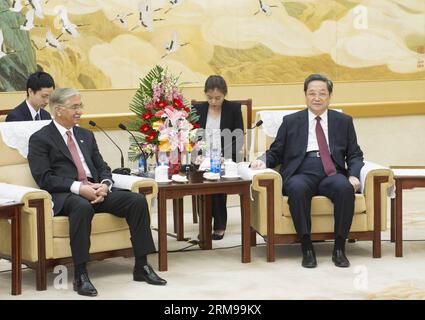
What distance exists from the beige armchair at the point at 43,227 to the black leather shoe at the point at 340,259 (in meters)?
1.38

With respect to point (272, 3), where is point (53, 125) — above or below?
below

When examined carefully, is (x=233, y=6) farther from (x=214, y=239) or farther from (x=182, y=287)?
(x=182, y=287)

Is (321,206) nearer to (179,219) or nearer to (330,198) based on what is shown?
(330,198)

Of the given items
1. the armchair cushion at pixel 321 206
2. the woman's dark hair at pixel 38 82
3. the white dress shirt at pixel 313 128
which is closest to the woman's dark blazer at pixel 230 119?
the white dress shirt at pixel 313 128

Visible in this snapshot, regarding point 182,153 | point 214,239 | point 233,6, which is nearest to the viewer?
point 182,153

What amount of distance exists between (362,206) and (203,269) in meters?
1.26

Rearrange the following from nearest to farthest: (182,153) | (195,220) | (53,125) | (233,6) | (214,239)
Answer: (53,125)
(182,153)
(214,239)
(195,220)
(233,6)

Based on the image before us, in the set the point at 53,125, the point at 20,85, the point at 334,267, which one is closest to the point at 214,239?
the point at 334,267

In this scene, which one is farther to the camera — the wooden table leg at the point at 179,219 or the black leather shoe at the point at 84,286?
the wooden table leg at the point at 179,219

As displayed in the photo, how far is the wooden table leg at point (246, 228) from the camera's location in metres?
6.51

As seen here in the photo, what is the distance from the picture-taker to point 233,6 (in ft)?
31.3

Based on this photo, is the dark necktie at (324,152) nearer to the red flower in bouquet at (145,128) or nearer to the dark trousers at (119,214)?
the red flower in bouquet at (145,128)

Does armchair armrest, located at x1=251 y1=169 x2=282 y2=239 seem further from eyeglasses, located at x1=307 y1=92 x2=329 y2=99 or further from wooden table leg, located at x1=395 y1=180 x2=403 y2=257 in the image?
wooden table leg, located at x1=395 y1=180 x2=403 y2=257

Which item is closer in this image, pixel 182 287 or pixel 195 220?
pixel 182 287
